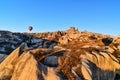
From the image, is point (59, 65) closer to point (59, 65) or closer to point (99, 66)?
point (59, 65)

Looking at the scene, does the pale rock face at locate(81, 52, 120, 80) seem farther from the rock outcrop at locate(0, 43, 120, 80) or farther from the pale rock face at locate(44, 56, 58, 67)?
the pale rock face at locate(44, 56, 58, 67)

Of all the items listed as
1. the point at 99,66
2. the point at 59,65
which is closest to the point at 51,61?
the point at 59,65

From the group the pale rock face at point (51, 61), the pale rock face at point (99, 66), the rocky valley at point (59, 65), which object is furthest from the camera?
the pale rock face at point (51, 61)

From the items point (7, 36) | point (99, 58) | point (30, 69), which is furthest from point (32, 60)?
point (7, 36)

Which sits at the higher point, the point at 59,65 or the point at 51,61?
the point at 51,61

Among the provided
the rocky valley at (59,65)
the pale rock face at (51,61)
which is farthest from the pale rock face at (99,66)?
the pale rock face at (51,61)

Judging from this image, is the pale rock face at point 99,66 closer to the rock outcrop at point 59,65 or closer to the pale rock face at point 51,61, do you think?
the rock outcrop at point 59,65

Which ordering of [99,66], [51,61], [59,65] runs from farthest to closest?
1. [99,66]
2. [51,61]
3. [59,65]

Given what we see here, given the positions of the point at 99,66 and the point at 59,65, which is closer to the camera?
the point at 59,65

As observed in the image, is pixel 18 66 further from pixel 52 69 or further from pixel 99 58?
pixel 99 58

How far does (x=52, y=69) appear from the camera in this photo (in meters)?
25.3

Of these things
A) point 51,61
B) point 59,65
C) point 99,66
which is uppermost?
point 51,61

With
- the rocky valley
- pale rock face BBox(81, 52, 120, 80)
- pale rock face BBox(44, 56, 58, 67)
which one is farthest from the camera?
pale rock face BBox(44, 56, 58, 67)

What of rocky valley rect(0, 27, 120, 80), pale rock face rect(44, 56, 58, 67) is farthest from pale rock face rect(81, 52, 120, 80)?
pale rock face rect(44, 56, 58, 67)
